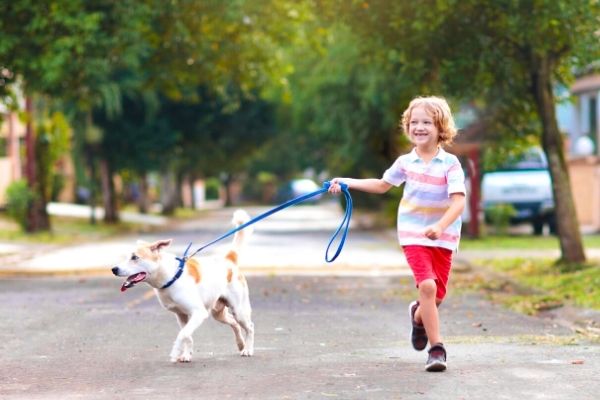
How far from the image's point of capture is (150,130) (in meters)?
44.2

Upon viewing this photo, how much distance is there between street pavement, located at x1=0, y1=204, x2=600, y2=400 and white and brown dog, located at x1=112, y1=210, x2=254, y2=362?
0.74 ft

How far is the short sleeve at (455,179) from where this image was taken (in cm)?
884

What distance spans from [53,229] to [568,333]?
2801 centimetres

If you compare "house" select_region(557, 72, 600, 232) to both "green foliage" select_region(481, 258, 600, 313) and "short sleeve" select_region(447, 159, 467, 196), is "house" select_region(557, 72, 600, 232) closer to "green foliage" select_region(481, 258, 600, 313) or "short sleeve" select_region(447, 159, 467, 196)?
"green foliage" select_region(481, 258, 600, 313)

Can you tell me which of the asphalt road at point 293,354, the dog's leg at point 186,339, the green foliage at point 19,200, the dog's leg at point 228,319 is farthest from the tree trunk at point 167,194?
the dog's leg at point 186,339

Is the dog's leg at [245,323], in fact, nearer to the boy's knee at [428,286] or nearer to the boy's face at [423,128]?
the boy's knee at [428,286]

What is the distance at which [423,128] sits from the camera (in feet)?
29.3

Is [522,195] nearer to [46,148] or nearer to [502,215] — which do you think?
[502,215]

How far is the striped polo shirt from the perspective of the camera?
352 inches

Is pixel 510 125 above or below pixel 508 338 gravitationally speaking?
above

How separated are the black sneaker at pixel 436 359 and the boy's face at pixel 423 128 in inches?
54.5

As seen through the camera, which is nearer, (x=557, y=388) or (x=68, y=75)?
(x=557, y=388)

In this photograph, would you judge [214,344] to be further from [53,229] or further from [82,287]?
[53,229]

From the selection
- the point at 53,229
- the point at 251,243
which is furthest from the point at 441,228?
the point at 53,229
